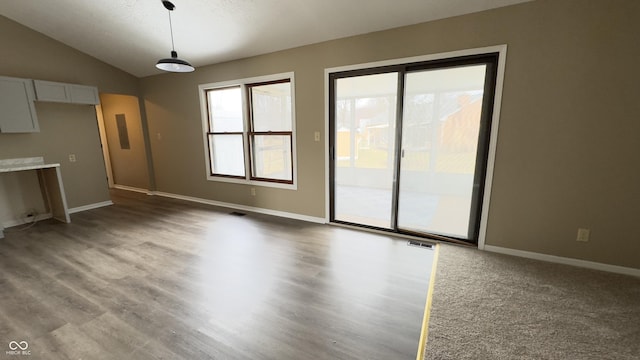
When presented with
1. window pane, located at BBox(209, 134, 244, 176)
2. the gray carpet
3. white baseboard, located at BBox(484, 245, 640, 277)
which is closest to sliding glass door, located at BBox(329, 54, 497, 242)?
white baseboard, located at BBox(484, 245, 640, 277)

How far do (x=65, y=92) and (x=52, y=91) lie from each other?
0.55ft

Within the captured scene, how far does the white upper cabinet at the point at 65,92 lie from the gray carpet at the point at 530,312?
6.00 metres

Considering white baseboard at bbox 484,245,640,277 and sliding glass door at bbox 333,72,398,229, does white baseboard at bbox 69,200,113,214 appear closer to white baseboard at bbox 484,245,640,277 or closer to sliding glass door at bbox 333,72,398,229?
sliding glass door at bbox 333,72,398,229

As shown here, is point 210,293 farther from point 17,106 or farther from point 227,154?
point 17,106

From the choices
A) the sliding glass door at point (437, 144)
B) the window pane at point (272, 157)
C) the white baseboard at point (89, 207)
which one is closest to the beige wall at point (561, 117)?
the sliding glass door at point (437, 144)

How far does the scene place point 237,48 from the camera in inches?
155

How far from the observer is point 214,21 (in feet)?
11.0

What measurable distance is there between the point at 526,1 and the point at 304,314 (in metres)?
3.51

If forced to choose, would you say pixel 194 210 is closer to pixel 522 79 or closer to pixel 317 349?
pixel 317 349

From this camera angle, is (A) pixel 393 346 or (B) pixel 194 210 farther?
(B) pixel 194 210

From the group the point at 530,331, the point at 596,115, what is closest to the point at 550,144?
the point at 596,115

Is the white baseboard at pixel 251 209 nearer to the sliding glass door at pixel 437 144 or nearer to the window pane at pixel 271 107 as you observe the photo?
the sliding glass door at pixel 437 144

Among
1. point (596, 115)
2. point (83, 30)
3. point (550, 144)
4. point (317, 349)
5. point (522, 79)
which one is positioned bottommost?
point (317, 349)
